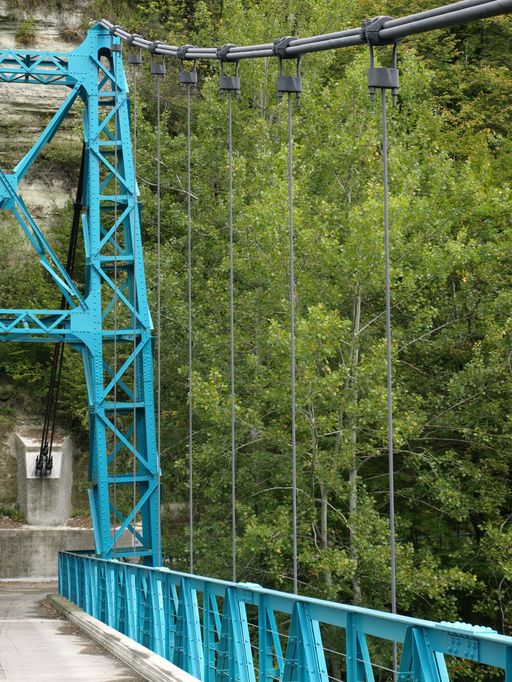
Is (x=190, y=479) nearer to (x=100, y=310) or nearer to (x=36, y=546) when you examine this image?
(x=100, y=310)

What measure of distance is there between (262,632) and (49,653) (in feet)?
15.6

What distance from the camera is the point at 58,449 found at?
30.9 meters

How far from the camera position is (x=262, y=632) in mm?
Answer: 7324

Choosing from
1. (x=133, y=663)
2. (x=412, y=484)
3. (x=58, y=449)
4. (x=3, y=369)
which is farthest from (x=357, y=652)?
(x=3, y=369)

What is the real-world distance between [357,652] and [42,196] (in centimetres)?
3015

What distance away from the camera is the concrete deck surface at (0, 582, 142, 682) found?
9.49 metres

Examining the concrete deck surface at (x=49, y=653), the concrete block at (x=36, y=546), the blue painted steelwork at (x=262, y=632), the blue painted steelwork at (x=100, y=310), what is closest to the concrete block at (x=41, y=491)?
the concrete block at (x=36, y=546)

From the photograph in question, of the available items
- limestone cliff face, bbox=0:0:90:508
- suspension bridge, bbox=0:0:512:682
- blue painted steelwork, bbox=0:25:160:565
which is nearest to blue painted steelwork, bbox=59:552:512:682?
suspension bridge, bbox=0:0:512:682

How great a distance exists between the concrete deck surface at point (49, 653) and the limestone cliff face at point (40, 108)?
18.0m

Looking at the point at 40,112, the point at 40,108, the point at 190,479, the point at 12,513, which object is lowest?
the point at 190,479

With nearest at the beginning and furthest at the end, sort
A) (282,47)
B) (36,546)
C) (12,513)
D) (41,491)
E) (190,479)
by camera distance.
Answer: (282,47), (190,479), (36,546), (41,491), (12,513)

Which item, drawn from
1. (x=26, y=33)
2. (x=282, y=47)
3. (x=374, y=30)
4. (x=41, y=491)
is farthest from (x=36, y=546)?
(x=374, y=30)

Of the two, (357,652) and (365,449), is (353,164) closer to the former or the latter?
(365,449)

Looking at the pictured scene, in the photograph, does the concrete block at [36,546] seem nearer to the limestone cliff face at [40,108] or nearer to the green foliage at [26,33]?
the limestone cliff face at [40,108]
